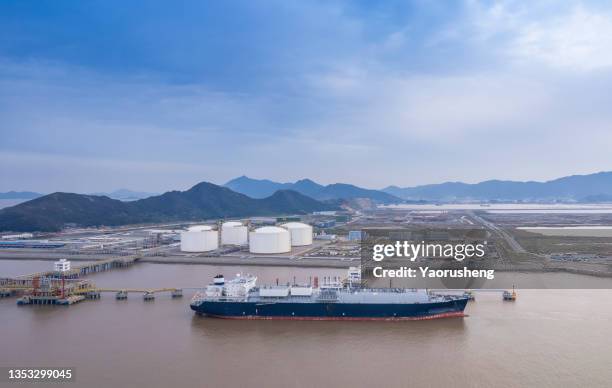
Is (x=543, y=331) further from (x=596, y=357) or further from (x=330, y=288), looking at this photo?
(x=330, y=288)

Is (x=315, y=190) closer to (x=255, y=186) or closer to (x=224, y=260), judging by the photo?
(x=255, y=186)

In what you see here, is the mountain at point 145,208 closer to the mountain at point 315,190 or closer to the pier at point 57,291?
the pier at point 57,291

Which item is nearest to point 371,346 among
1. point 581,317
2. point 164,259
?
point 581,317

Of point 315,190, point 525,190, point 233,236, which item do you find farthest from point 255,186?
point 233,236

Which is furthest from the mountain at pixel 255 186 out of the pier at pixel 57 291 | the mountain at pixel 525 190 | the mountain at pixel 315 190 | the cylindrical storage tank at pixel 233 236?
the pier at pixel 57 291

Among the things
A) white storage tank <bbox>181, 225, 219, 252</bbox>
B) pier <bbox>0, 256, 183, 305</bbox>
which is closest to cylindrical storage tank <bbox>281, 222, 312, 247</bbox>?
white storage tank <bbox>181, 225, 219, 252</bbox>

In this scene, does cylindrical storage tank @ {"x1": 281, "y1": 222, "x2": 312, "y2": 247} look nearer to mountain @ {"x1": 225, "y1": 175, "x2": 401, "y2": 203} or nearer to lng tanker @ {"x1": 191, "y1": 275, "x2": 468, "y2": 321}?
lng tanker @ {"x1": 191, "y1": 275, "x2": 468, "y2": 321}
